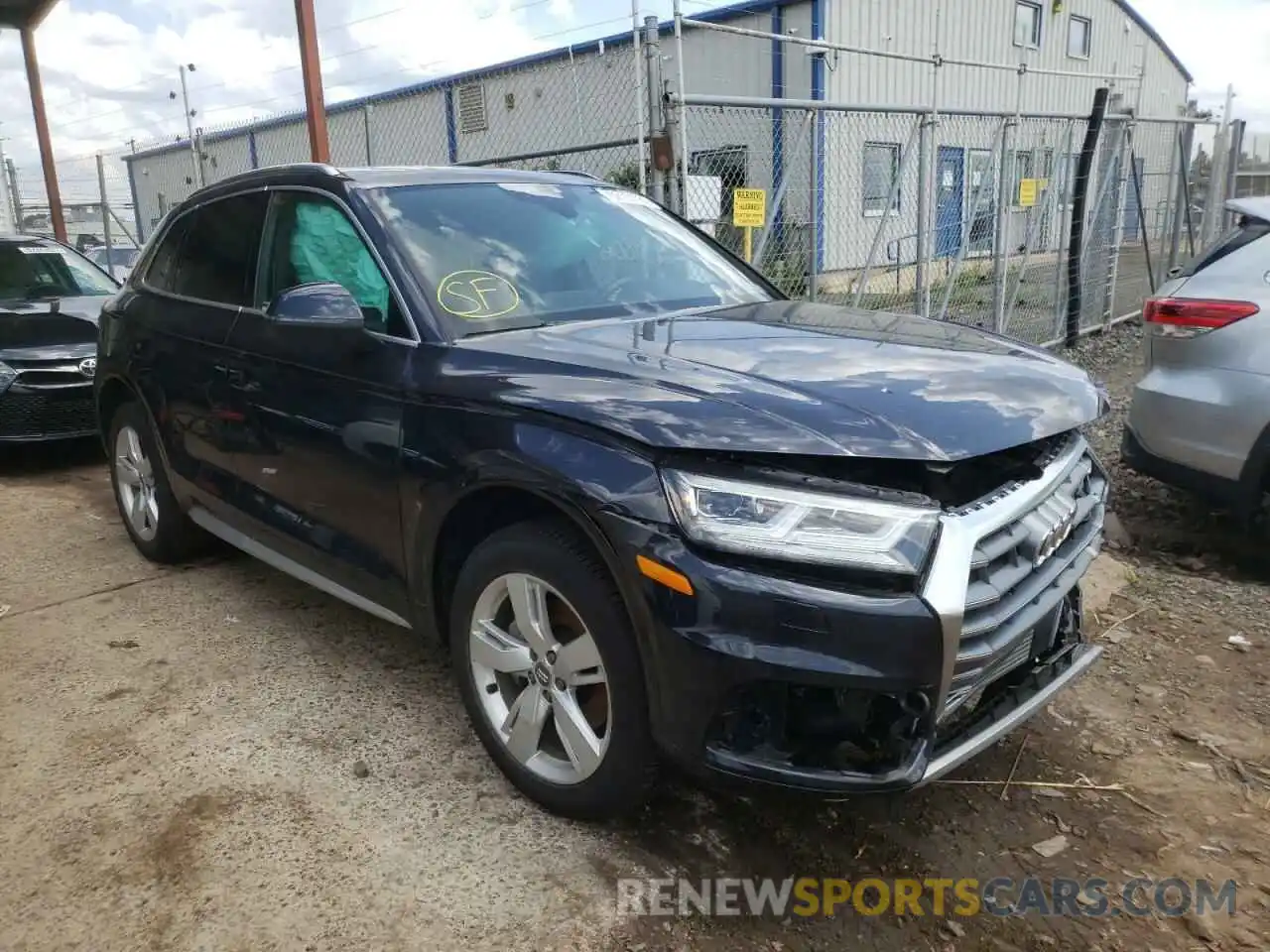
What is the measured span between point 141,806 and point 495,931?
1.18m

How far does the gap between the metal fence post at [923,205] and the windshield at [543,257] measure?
12.7ft

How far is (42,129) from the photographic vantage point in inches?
528

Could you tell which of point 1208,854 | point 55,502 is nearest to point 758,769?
point 1208,854

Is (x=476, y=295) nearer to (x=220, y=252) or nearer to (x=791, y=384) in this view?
(x=791, y=384)

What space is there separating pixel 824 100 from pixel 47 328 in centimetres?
916

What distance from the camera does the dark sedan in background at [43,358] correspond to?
20.2 feet

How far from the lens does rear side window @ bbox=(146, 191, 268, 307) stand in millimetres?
3664

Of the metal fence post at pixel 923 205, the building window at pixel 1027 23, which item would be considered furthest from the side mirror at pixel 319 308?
the building window at pixel 1027 23

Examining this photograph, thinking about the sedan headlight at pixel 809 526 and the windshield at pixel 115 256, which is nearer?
the sedan headlight at pixel 809 526

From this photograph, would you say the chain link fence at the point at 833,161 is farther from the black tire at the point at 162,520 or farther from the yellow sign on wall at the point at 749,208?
the black tire at the point at 162,520

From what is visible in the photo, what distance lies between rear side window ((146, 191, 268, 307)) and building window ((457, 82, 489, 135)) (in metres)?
15.9

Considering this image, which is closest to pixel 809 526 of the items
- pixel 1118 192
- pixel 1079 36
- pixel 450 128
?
pixel 1118 192

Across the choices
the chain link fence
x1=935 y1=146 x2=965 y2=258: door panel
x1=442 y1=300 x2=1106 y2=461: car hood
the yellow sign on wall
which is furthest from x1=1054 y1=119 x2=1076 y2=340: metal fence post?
x1=442 y1=300 x2=1106 y2=461: car hood

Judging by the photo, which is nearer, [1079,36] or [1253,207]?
[1253,207]
